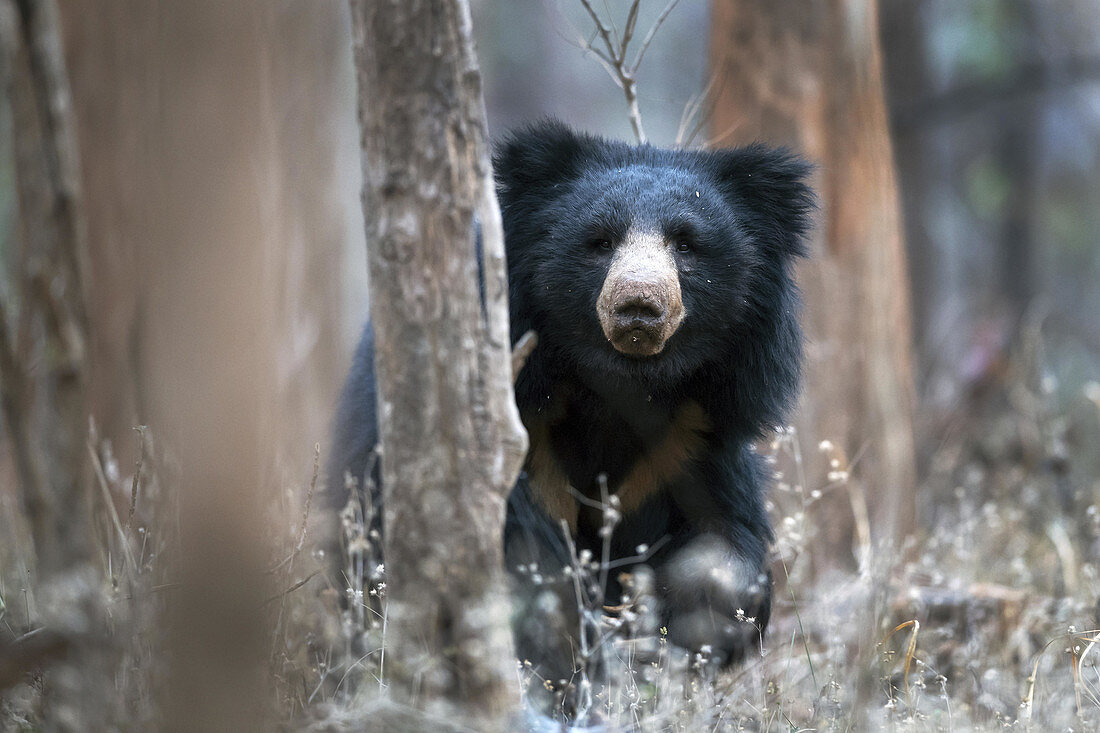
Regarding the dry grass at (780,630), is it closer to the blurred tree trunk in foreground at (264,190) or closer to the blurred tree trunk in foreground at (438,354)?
the blurred tree trunk in foreground at (438,354)

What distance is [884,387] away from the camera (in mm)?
5824

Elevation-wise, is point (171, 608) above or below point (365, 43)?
below

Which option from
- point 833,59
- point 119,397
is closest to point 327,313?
point 119,397

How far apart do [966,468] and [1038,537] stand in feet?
5.65

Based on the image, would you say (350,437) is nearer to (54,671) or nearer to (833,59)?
(54,671)

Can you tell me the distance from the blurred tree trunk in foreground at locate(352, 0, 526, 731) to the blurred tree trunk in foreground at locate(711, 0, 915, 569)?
3827 mm

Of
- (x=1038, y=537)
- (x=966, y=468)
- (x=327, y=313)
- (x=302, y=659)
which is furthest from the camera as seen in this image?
(x=327, y=313)

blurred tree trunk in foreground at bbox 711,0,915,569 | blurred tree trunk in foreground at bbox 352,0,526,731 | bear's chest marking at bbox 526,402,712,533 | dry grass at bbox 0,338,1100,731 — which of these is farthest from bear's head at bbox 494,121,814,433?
blurred tree trunk in foreground at bbox 711,0,915,569

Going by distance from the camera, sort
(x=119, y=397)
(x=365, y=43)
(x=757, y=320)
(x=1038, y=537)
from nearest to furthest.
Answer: (x=365, y=43) → (x=757, y=320) → (x=119, y=397) → (x=1038, y=537)

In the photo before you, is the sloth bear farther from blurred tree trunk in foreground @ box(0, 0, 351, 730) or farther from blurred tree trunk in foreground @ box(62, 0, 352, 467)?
blurred tree trunk in foreground @ box(0, 0, 351, 730)

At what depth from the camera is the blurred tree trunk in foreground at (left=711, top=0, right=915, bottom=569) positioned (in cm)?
571

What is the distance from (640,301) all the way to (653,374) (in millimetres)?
454

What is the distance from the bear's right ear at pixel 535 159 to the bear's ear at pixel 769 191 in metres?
0.56

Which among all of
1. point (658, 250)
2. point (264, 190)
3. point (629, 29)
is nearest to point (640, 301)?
point (658, 250)
